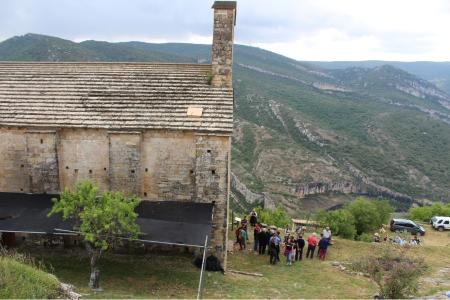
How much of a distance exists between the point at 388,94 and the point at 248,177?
107 metres

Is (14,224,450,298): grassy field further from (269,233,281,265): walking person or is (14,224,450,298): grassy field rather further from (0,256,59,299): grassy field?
(0,256,59,299): grassy field

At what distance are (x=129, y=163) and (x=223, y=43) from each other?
6.11 meters

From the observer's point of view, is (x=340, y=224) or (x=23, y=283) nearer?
(x=23, y=283)

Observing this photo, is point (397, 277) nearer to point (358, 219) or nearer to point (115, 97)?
point (115, 97)

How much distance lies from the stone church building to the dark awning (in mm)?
576

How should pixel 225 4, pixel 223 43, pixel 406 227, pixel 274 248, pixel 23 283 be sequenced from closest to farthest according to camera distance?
1. pixel 23 283
2. pixel 274 248
3. pixel 223 43
4. pixel 225 4
5. pixel 406 227

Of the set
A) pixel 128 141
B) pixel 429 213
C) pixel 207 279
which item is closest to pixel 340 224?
pixel 207 279

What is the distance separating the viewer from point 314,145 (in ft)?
278

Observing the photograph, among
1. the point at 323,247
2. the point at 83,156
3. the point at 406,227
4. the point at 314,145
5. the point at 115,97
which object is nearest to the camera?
the point at 83,156

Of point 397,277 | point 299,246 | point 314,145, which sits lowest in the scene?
point 314,145

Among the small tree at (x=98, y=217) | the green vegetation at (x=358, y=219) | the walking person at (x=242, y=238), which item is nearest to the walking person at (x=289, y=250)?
the walking person at (x=242, y=238)

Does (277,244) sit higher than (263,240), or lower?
higher

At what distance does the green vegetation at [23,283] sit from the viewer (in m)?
7.82

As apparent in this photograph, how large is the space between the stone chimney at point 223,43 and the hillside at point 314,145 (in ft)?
127
